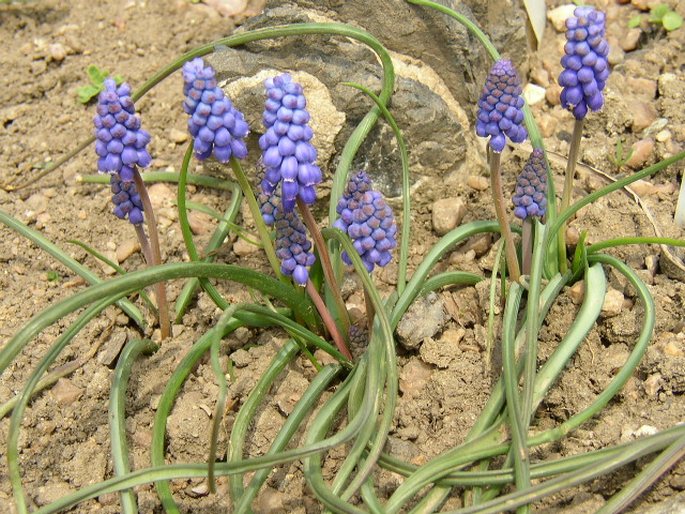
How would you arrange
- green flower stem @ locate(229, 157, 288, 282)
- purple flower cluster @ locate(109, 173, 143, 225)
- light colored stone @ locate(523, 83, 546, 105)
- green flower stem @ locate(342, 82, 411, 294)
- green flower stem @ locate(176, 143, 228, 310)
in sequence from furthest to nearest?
light colored stone @ locate(523, 83, 546, 105) < green flower stem @ locate(342, 82, 411, 294) < green flower stem @ locate(176, 143, 228, 310) < purple flower cluster @ locate(109, 173, 143, 225) < green flower stem @ locate(229, 157, 288, 282)

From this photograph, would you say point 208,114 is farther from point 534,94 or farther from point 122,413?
point 534,94

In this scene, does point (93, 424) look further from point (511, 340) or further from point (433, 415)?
point (511, 340)

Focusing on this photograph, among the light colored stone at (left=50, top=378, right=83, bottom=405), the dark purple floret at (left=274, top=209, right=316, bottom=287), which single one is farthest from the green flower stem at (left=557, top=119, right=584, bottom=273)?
the light colored stone at (left=50, top=378, right=83, bottom=405)

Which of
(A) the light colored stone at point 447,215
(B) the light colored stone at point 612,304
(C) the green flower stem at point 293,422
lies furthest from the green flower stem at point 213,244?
(B) the light colored stone at point 612,304

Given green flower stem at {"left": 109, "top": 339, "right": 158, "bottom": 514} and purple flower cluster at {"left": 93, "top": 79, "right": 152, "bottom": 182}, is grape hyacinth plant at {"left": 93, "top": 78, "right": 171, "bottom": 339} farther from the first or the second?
green flower stem at {"left": 109, "top": 339, "right": 158, "bottom": 514}

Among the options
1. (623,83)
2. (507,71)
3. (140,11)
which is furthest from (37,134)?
(623,83)

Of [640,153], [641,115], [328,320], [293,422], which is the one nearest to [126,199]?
[328,320]

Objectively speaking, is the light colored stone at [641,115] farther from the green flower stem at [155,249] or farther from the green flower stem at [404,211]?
the green flower stem at [155,249]
